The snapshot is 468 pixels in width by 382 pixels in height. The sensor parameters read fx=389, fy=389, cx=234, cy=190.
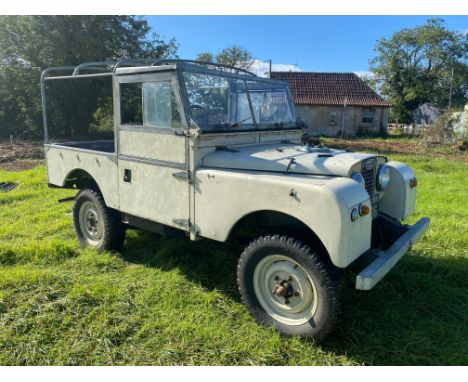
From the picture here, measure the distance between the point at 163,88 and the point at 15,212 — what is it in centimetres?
438

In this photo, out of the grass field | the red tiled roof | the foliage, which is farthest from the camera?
the red tiled roof

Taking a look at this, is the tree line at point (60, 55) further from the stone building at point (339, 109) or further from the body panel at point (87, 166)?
the body panel at point (87, 166)

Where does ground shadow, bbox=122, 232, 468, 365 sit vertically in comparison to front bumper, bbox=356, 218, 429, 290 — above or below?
below

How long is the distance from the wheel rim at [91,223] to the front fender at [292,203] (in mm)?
1809

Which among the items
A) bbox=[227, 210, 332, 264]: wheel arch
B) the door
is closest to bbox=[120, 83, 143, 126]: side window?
the door

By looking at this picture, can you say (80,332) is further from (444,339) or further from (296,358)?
(444,339)

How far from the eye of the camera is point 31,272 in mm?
4102

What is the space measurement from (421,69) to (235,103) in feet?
159

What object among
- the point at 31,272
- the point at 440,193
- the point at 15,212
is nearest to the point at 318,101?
the point at 440,193

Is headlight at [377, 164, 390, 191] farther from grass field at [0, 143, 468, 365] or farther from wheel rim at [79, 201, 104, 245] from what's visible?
wheel rim at [79, 201, 104, 245]

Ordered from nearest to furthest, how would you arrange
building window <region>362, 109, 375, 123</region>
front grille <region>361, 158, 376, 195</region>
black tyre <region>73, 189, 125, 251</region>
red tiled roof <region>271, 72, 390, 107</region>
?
A: front grille <region>361, 158, 376, 195</region>
black tyre <region>73, 189, 125, 251</region>
red tiled roof <region>271, 72, 390, 107</region>
building window <region>362, 109, 375, 123</region>

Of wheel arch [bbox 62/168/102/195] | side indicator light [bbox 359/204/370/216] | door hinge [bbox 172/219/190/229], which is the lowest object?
door hinge [bbox 172/219/190/229]

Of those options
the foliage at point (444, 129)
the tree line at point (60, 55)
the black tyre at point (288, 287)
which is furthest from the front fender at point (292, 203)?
the foliage at point (444, 129)

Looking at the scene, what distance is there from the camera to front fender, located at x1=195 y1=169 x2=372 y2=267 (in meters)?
2.69
